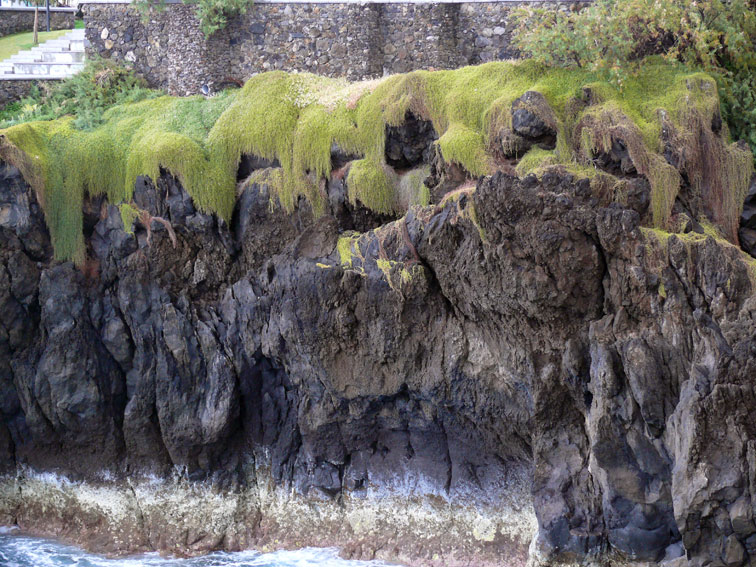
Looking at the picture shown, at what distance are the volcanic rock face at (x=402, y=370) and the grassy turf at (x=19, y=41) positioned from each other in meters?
10.1

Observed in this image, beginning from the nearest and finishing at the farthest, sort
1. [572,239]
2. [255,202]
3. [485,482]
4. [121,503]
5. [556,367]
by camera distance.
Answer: [572,239] < [556,367] < [485,482] < [255,202] < [121,503]

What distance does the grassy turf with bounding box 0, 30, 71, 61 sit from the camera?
81.5 ft

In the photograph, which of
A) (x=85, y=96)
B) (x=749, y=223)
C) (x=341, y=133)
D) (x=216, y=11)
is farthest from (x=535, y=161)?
(x=85, y=96)

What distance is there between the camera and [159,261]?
53.8ft

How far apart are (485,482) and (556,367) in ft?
9.30

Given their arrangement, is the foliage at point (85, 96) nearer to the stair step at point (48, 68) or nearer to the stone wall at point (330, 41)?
the stair step at point (48, 68)

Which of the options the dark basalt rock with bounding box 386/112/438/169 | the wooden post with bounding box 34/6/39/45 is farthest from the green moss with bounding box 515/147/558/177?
the wooden post with bounding box 34/6/39/45

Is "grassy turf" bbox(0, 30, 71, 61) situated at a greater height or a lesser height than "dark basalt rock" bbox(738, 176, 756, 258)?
greater

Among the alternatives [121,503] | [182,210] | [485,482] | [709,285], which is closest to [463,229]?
[709,285]

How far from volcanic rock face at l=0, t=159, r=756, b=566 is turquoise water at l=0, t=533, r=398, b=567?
397 millimetres

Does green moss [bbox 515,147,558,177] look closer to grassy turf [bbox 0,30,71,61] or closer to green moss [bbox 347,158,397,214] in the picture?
green moss [bbox 347,158,397,214]

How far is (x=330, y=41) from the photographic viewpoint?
19047 mm

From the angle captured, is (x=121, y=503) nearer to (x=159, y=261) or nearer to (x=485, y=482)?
(x=159, y=261)

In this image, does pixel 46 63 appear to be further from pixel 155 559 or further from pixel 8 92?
pixel 155 559
